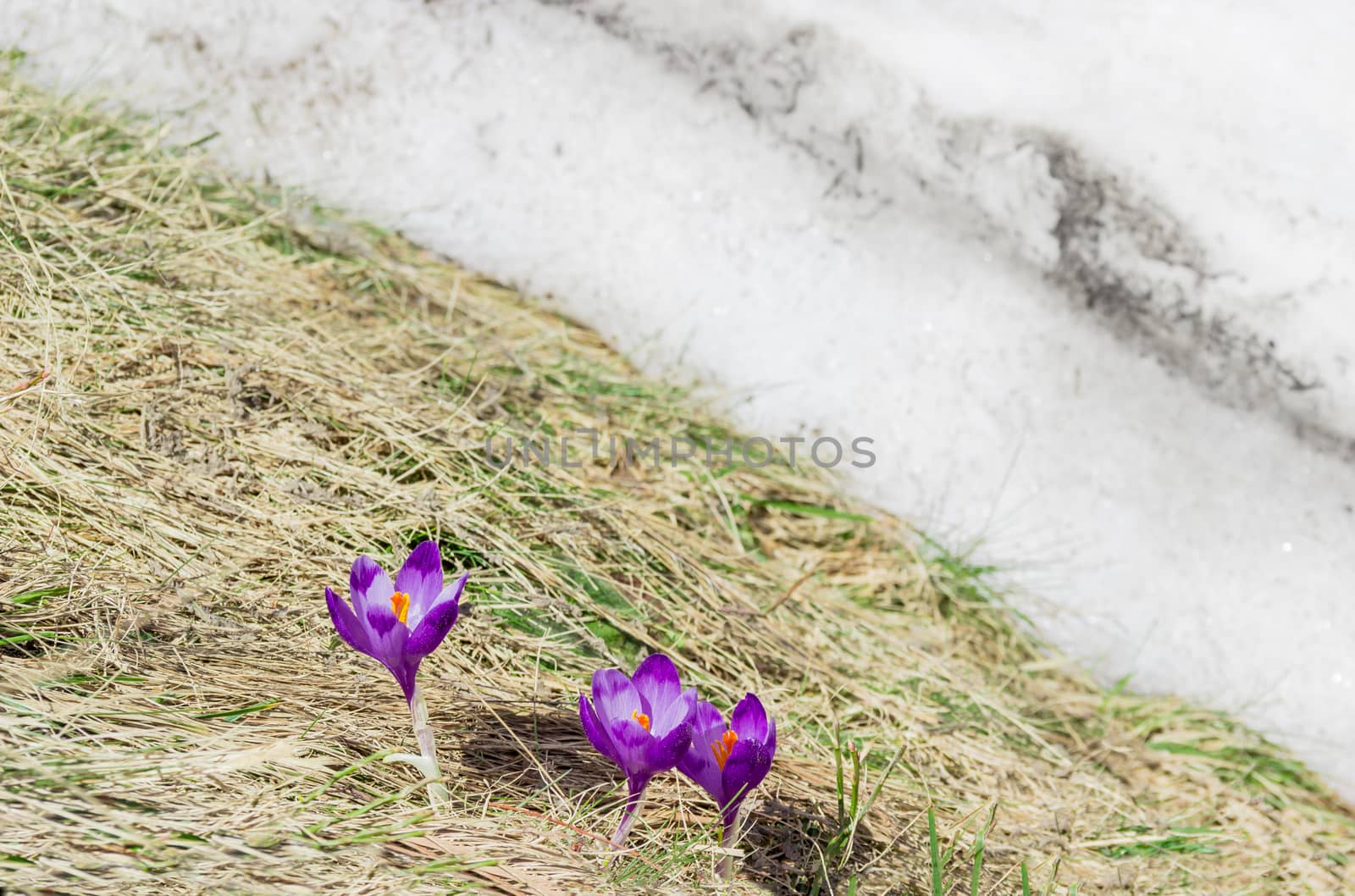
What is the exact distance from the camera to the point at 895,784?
1.46m

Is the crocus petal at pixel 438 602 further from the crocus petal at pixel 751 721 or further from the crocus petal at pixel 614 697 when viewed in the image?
the crocus petal at pixel 751 721

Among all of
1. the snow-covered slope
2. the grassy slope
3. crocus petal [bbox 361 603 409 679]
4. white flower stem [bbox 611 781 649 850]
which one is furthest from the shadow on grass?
the snow-covered slope

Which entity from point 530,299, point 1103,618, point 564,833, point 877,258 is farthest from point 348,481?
point 1103,618

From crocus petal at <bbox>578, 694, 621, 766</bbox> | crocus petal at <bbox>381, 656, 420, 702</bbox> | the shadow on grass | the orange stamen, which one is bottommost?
the shadow on grass

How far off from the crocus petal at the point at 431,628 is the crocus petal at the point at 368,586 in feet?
0.11

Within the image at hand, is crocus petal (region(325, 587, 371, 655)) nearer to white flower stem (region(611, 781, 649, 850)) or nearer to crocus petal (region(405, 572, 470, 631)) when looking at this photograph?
crocus petal (region(405, 572, 470, 631))

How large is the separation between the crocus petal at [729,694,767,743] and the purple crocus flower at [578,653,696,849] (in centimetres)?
6

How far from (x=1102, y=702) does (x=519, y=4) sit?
2067 millimetres

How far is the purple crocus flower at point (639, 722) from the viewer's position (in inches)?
40.4

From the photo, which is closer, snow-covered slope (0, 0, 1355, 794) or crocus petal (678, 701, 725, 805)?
crocus petal (678, 701, 725, 805)

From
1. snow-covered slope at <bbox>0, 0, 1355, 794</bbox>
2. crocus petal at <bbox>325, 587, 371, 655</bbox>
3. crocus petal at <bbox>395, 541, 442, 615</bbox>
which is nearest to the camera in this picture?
crocus petal at <bbox>325, 587, 371, 655</bbox>

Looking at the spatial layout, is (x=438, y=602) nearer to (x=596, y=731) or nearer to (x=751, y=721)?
(x=596, y=731)

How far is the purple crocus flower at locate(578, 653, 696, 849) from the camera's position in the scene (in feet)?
3.37

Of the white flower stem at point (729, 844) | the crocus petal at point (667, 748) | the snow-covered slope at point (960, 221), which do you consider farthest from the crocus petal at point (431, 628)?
the snow-covered slope at point (960, 221)
